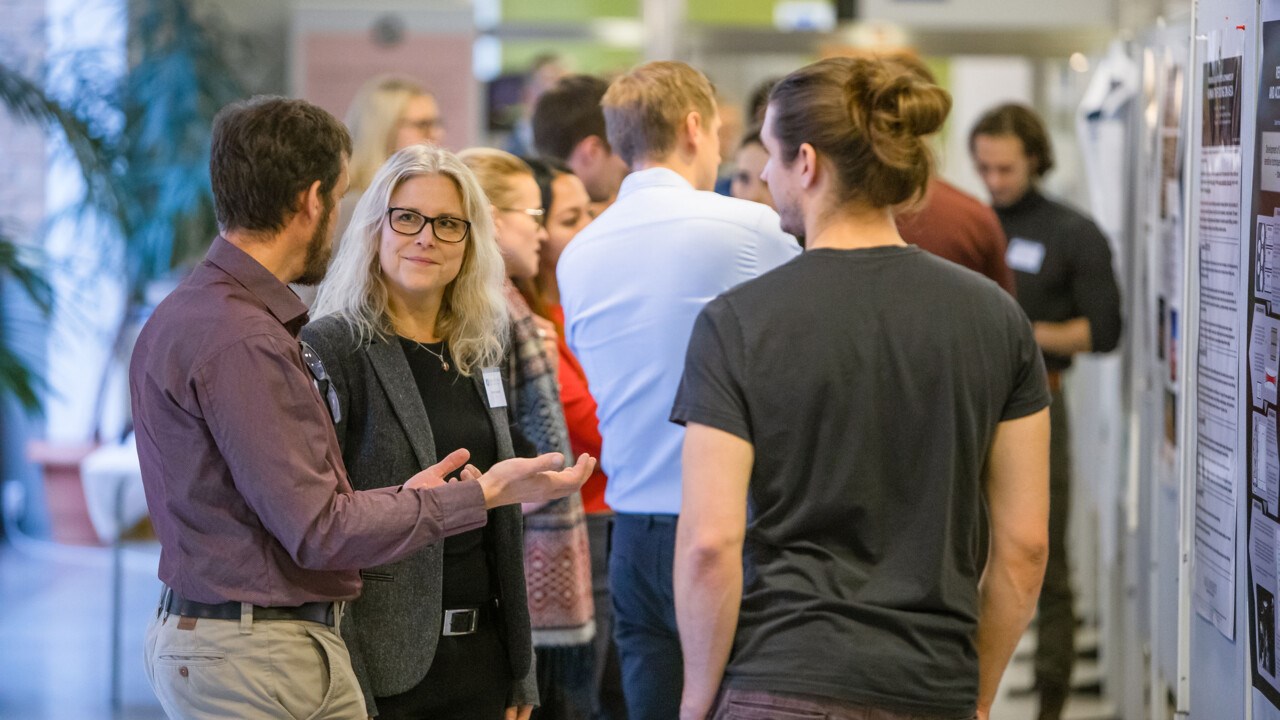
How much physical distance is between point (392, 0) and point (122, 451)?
255 cm

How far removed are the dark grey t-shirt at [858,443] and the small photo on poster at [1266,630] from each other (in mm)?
724

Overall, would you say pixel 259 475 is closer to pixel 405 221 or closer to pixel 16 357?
pixel 405 221

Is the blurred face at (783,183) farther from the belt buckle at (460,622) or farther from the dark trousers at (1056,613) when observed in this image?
the dark trousers at (1056,613)

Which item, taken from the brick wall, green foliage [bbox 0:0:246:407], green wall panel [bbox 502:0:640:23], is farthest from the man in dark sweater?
the brick wall

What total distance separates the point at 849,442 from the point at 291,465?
2.35 ft

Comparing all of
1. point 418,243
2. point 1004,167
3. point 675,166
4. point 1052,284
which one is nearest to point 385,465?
point 418,243

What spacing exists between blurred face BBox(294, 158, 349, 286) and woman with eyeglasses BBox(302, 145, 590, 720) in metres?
0.25

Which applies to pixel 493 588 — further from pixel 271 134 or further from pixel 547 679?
pixel 271 134

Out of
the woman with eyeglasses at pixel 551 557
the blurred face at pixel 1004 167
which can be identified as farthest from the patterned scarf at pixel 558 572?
the blurred face at pixel 1004 167

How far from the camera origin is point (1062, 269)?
14.2 feet

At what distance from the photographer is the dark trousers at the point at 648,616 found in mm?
2656

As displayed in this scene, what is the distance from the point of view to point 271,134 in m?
1.87

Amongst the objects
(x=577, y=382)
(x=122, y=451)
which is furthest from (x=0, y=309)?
(x=577, y=382)

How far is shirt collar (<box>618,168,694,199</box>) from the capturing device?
2.70 m
